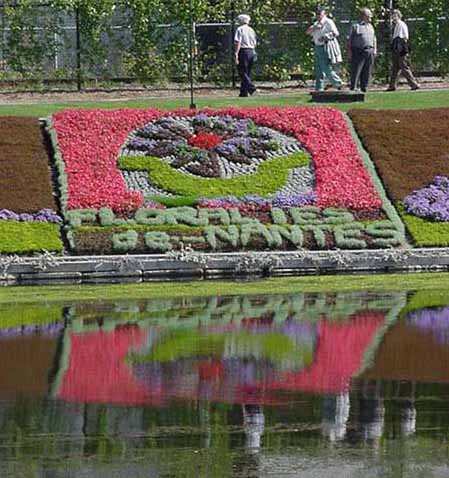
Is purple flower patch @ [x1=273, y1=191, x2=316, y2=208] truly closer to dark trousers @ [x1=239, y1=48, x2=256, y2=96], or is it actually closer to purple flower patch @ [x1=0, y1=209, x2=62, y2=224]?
purple flower patch @ [x1=0, y1=209, x2=62, y2=224]

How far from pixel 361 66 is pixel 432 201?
358 inches

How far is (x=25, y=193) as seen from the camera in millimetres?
28578

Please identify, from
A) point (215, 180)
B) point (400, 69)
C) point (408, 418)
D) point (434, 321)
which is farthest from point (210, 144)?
point (408, 418)

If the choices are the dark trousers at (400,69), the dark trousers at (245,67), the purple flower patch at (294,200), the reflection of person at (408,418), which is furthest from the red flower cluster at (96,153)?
the reflection of person at (408,418)

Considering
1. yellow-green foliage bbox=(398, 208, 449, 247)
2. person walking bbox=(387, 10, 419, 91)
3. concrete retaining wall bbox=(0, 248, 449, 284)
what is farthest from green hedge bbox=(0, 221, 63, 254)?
person walking bbox=(387, 10, 419, 91)

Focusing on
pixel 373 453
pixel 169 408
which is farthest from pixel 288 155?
pixel 373 453

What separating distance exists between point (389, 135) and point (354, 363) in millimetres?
15003

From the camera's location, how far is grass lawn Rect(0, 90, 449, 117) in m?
34.9

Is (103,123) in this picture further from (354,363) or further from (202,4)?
(354,363)

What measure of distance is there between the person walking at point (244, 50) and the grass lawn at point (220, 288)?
12.6 meters

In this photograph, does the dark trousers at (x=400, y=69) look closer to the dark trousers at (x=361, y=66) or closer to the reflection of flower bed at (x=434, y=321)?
the dark trousers at (x=361, y=66)

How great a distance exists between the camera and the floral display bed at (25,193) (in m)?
27.0

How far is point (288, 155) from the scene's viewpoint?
101ft

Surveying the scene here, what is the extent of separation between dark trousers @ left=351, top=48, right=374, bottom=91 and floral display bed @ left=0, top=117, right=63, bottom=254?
8550mm
